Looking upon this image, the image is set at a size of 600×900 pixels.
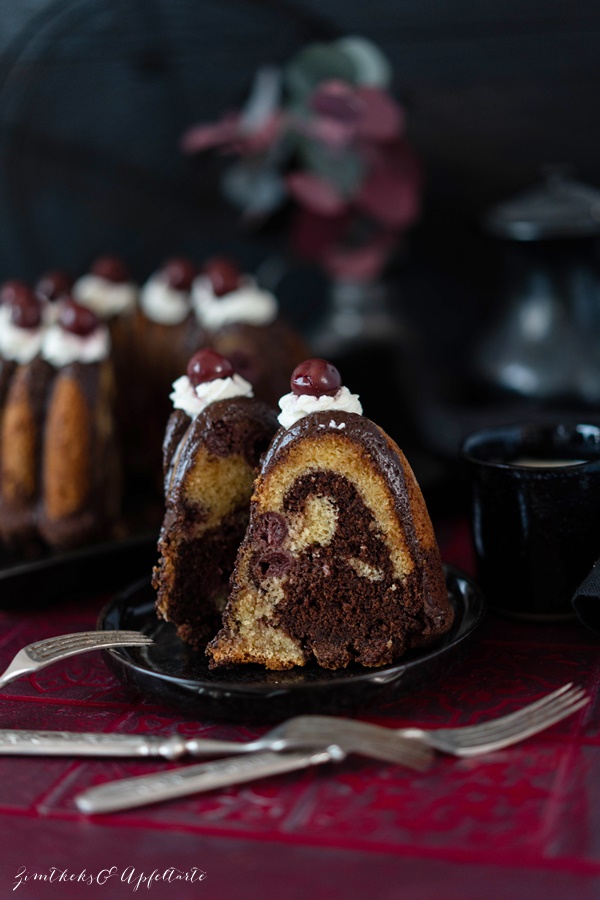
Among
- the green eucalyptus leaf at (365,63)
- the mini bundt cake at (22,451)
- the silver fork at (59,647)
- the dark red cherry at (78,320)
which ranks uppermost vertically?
the green eucalyptus leaf at (365,63)

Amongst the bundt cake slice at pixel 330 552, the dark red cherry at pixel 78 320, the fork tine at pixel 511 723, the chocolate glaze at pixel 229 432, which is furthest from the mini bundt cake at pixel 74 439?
the fork tine at pixel 511 723

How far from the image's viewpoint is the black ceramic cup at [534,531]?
49.6 inches

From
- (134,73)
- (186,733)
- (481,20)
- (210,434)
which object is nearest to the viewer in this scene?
(186,733)

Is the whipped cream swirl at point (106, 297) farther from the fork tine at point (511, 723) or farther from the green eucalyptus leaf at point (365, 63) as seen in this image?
the fork tine at point (511, 723)

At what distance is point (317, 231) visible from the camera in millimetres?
2145

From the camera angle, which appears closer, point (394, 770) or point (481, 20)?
point (394, 770)

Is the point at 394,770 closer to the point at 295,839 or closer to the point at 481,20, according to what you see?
the point at 295,839

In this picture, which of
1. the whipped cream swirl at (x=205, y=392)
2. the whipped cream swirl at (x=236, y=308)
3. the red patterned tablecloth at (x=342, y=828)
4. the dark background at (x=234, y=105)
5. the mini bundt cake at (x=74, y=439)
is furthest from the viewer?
the dark background at (x=234, y=105)

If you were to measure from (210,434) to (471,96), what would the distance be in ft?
4.16

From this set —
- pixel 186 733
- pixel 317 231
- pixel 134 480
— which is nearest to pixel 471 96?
pixel 317 231

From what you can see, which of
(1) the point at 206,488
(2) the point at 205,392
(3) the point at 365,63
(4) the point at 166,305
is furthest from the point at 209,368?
(3) the point at 365,63

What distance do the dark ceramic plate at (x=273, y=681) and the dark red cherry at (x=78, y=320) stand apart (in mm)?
547

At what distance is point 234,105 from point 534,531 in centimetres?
137

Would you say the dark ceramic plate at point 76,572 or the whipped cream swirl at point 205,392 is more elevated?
the whipped cream swirl at point 205,392
